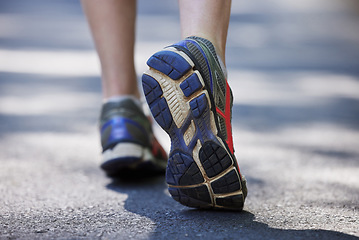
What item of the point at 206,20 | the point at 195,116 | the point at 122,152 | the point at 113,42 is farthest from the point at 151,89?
the point at 113,42

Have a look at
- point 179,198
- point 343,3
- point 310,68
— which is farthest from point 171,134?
point 343,3

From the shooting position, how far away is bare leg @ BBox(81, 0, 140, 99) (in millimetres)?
1649

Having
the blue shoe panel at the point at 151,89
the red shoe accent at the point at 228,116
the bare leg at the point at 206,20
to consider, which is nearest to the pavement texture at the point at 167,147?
the red shoe accent at the point at 228,116

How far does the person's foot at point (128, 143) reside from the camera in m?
1.53

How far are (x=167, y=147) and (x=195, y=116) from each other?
95 centimetres

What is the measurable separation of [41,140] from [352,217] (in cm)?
130

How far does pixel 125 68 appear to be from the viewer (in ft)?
5.45

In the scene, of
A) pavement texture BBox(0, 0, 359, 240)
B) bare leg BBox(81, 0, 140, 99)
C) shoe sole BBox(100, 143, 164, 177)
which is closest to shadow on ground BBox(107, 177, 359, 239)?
pavement texture BBox(0, 0, 359, 240)

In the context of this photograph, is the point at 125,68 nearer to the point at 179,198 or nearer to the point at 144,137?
the point at 144,137

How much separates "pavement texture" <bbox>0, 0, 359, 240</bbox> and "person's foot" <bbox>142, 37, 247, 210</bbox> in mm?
87

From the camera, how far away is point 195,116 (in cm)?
114

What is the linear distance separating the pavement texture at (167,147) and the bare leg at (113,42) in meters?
0.29

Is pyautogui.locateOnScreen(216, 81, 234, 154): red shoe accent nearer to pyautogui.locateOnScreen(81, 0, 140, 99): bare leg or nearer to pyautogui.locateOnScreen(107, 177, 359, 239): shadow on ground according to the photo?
pyautogui.locateOnScreen(107, 177, 359, 239): shadow on ground

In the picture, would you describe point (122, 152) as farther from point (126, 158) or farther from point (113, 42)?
point (113, 42)
